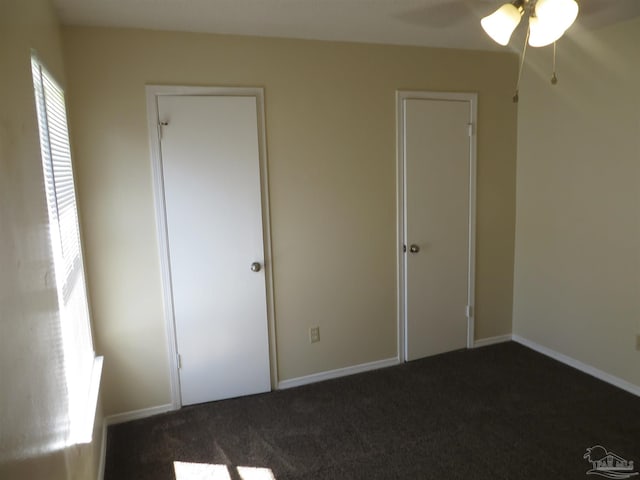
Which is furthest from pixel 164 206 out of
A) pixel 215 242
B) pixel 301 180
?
pixel 301 180

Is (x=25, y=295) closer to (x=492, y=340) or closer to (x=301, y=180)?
(x=301, y=180)

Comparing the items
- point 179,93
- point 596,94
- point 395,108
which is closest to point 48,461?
point 179,93

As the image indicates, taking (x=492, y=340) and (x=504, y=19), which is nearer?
(x=504, y=19)

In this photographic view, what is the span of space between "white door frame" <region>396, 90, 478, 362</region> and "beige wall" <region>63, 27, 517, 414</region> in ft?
0.20

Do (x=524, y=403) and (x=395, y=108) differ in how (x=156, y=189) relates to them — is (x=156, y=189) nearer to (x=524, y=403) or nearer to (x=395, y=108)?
(x=395, y=108)

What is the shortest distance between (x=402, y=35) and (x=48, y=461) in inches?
116

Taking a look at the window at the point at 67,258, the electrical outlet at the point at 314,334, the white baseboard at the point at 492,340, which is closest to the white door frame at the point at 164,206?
the electrical outlet at the point at 314,334

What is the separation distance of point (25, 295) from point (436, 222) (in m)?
2.90

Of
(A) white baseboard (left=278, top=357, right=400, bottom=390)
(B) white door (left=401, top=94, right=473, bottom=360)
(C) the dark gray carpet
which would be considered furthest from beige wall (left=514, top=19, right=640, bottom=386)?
(A) white baseboard (left=278, top=357, right=400, bottom=390)

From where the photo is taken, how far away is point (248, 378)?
3158 millimetres

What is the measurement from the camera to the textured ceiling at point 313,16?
2.39 m

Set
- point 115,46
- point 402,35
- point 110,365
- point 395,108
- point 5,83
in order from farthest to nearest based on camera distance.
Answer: point 395,108, point 402,35, point 110,365, point 115,46, point 5,83

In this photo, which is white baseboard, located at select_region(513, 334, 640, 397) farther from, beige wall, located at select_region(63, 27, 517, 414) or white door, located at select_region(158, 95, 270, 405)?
white door, located at select_region(158, 95, 270, 405)

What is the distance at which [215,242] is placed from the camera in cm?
297
